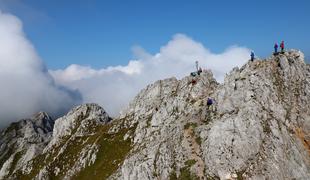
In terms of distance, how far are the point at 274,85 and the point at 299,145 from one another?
18.9m

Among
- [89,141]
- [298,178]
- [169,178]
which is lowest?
[298,178]

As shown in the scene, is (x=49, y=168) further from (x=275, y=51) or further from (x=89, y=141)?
(x=275, y=51)

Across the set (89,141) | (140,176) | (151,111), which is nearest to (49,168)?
(89,141)

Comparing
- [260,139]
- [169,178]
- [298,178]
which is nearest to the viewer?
Result: [298,178]

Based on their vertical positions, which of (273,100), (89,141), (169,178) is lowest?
(169,178)

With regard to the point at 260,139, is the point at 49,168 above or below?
above

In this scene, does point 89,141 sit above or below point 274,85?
above

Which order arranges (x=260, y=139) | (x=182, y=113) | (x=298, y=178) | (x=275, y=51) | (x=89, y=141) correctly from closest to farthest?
(x=298, y=178) < (x=260, y=139) < (x=275, y=51) < (x=182, y=113) < (x=89, y=141)

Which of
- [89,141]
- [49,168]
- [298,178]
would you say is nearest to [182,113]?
[298,178]

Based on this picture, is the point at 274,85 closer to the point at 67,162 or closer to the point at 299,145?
the point at 299,145

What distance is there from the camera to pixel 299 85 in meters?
105

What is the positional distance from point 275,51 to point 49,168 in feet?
358

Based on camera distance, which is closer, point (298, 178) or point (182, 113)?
point (298, 178)

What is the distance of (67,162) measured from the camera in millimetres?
162250
